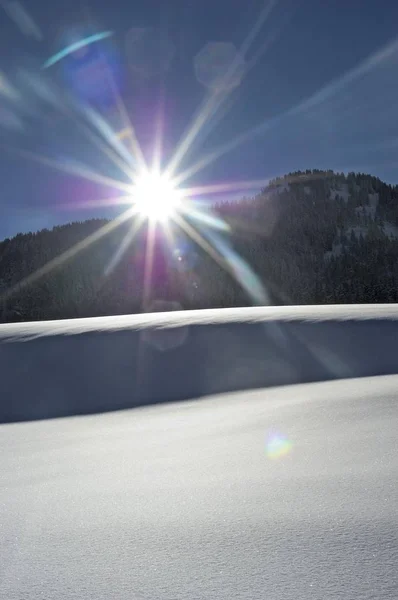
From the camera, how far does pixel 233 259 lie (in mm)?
98562

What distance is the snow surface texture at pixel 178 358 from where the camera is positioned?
15.5 ft

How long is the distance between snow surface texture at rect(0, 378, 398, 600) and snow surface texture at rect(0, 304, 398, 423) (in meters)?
2.11

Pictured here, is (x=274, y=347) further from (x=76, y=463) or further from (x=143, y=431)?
(x=76, y=463)

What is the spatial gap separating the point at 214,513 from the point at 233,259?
97.9 meters

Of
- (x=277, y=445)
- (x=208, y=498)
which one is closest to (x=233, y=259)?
(x=277, y=445)

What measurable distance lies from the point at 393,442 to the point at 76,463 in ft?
4.64

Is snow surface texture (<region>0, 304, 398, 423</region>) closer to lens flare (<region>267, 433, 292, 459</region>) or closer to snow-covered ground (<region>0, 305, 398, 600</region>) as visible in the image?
snow-covered ground (<region>0, 305, 398, 600</region>)

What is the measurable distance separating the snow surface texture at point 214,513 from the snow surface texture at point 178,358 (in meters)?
2.11

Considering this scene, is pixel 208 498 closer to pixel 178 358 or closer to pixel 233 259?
pixel 178 358

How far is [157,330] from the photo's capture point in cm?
607

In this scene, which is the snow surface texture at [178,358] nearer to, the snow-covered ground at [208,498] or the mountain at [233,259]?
the snow-covered ground at [208,498]

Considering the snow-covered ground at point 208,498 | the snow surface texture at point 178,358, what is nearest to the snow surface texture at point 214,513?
the snow-covered ground at point 208,498

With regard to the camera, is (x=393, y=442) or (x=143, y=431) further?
(x=143, y=431)

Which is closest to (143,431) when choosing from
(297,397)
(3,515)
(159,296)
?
(297,397)
